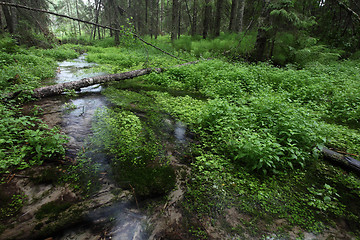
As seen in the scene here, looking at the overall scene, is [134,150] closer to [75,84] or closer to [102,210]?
[102,210]

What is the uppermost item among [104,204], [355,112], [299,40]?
[299,40]

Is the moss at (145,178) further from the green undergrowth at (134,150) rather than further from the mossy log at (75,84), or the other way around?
the mossy log at (75,84)

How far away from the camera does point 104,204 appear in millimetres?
2455

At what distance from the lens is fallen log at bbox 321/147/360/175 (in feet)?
10.7

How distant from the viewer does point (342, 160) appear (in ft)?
11.2

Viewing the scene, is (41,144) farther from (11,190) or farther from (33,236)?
(33,236)

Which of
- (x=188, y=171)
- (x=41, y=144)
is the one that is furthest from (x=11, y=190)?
(x=188, y=171)

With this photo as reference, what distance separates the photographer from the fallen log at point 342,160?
3268 mm

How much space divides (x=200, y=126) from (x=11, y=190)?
388 centimetres

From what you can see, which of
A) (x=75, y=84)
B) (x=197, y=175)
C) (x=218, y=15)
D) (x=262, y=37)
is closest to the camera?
(x=197, y=175)

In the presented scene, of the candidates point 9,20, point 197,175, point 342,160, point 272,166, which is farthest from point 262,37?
point 9,20

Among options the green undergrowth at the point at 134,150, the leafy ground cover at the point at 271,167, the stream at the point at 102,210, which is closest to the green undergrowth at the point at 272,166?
the leafy ground cover at the point at 271,167

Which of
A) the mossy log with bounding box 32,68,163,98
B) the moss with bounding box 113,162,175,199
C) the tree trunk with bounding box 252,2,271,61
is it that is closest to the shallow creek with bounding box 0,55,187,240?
the moss with bounding box 113,162,175,199

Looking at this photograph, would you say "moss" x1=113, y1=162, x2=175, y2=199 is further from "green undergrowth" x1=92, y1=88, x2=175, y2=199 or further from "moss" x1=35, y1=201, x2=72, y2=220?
"moss" x1=35, y1=201, x2=72, y2=220
